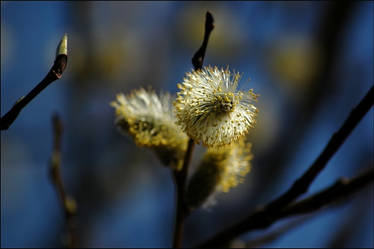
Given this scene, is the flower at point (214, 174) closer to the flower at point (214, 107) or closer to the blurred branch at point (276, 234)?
the flower at point (214, 107)

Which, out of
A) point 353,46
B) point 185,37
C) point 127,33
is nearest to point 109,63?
point 127,33

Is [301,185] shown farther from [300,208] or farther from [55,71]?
[55,71]

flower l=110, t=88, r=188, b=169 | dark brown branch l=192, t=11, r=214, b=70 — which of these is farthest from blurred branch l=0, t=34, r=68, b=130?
flower l=110, t=88, r=188, b=169

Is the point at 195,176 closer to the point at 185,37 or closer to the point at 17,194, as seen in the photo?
the point at 185,37

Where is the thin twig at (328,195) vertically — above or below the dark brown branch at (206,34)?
below

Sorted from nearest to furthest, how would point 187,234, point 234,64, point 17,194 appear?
1. point 187,234
2. point 234,64
3. point 17,194

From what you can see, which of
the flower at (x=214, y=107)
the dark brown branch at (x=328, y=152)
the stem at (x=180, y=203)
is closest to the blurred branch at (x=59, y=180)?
the stem at (x=180, y=203)
